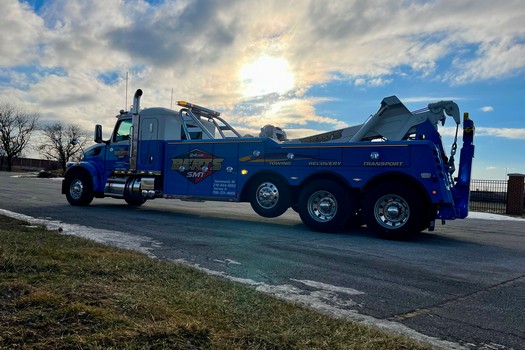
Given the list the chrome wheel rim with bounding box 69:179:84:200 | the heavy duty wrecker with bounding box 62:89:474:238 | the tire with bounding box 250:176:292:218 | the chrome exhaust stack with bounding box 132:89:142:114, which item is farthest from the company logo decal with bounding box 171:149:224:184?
the chrome wheel rim with bounding box 69:179:84:200

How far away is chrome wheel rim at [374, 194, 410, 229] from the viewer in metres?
9.23

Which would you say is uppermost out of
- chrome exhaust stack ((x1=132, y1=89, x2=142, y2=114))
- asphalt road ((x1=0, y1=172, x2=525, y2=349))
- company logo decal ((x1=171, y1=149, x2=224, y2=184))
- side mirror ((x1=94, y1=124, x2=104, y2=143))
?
chrome exhaust stack ((x1=132, y1=89, x2=142, y2=114))

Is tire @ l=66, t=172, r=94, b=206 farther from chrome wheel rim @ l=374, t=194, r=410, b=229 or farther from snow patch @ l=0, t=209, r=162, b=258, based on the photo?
chrome wheel rim @ l=374, t=194, r=410, b=229

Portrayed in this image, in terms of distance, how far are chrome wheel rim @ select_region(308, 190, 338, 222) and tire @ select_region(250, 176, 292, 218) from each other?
29.1 inches

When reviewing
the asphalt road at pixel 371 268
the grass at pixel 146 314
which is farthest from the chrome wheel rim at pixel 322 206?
the grass at pixel 146 314

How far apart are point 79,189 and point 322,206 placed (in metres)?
8.61

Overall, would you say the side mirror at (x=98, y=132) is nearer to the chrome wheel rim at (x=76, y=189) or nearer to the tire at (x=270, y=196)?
the chrome wheel rim at (x=76, y=189)

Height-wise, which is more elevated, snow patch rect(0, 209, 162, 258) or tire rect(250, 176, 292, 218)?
tire rect(250, 176, 292, 218)

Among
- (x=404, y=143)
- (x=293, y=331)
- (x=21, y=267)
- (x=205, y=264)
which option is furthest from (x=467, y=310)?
(x=404, y=143)

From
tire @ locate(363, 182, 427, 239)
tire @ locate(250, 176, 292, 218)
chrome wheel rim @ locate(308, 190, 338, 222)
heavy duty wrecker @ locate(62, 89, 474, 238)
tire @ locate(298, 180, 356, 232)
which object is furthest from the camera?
tire @ locate(250, 176, 292, 218)

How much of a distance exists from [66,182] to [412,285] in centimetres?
1273

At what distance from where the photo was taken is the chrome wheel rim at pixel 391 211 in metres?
9.23

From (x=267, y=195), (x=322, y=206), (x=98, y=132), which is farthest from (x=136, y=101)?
(x=322, y=206)

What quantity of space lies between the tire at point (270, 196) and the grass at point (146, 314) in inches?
229
